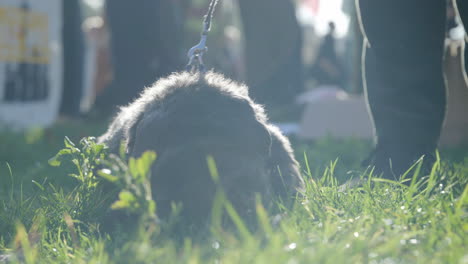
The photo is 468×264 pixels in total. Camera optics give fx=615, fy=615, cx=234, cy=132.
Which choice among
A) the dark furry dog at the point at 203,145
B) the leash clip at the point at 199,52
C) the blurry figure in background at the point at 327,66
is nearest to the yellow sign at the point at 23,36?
the leash clip at the point at 199,52

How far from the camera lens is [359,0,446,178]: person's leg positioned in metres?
3.42

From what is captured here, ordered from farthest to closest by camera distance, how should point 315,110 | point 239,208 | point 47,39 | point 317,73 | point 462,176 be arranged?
point 317,73 < point 47,39 < point 315,110 < point 462,176 < point 239,208

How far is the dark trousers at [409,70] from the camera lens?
11.2 ft

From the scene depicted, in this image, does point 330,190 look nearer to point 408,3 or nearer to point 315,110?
point 408,3

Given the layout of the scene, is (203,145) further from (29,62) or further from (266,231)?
(29,62)

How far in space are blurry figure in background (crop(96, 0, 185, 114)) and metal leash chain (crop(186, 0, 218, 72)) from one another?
A: 14.8ft

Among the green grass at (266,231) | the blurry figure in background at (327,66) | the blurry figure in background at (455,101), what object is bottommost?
the blurry figure in background at (327,66)

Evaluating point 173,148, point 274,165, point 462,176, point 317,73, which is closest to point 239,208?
point 173,148

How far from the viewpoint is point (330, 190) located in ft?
8.91

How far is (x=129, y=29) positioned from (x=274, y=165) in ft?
17.4

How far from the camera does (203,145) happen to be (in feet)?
8.45

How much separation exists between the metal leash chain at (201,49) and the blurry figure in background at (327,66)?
11.1 m

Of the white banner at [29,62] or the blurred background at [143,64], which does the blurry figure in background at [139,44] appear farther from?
the white banner at [29,62]

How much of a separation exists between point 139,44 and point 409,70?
5249 mm
